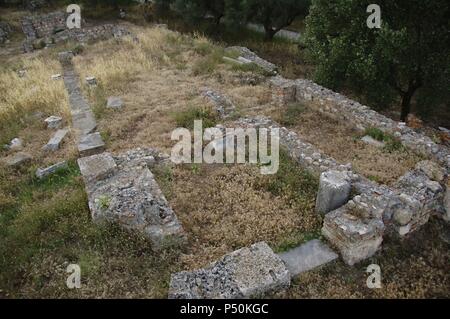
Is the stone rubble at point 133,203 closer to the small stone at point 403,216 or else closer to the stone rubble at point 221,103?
the stone rubble at point 221,103

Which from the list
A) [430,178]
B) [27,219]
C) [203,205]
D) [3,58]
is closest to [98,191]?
[27,219]

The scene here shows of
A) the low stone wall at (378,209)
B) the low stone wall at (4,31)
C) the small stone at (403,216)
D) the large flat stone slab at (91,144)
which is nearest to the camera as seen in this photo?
the low stone wall at (378,209)

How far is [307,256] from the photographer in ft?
22.4

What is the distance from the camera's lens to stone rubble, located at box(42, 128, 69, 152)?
421 inches

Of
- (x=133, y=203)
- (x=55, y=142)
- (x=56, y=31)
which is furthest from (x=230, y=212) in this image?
(x=56, y=31)

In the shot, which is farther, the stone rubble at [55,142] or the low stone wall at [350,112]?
the stone rubble at [55,142]

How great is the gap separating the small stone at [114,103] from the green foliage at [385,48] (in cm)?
685

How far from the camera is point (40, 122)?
40.0 ft

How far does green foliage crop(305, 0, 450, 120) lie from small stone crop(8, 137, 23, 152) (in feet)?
32.1

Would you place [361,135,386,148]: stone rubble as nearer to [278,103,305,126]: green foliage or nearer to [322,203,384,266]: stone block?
[278,103,305,126]: green foliage

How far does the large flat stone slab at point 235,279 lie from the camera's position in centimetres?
604

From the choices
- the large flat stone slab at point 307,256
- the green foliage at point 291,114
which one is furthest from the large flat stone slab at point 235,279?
the green foliage at point 291,114

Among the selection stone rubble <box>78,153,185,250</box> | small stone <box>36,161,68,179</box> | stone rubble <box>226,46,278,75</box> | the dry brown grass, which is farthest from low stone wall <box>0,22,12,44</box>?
the dry brown grass

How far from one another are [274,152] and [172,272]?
416 centimetres
